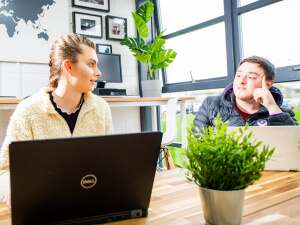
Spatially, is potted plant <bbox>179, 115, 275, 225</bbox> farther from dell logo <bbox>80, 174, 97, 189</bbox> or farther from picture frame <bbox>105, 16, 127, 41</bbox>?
picture frame <bbox>105, 16, 127, 41</bbox>

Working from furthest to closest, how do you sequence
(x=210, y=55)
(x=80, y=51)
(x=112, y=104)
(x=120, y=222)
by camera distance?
(x=210, y=55)
(x=112, y=104)
(x=80, y=51)
(x=120, y=222)

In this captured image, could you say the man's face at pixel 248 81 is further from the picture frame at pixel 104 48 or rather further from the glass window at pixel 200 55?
the picture frame at pixel 104 48

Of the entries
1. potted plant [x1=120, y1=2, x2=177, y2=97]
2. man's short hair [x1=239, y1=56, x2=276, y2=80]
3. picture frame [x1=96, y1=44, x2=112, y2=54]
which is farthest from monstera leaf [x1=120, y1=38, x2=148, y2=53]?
man's short hair [x1=239, y1=56, x2=276, y2=80]

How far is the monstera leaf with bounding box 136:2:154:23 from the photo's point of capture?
326 centimetres

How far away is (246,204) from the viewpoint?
30.3 inches

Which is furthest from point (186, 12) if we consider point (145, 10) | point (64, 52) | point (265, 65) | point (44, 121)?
point (44, 121)

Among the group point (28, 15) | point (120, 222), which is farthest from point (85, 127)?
point (28, 15)

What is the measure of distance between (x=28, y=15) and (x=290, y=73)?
2.59 meters

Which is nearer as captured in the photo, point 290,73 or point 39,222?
point 39,222

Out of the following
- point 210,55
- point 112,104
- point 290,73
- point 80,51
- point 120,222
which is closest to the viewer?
point 120,222

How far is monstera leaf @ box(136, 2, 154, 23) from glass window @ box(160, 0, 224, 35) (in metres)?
0.39

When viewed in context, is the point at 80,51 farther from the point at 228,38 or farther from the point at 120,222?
the point at 228,38

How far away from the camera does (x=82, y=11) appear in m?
3.32

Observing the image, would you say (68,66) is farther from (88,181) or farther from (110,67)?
(110,67)
